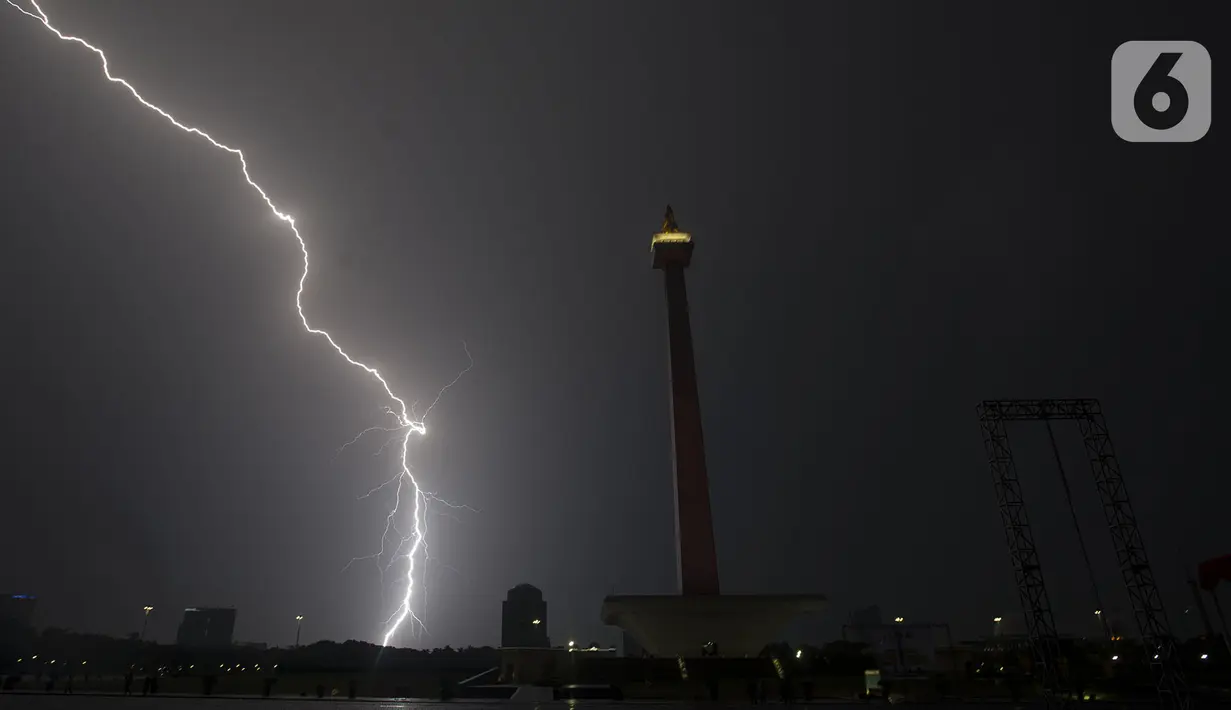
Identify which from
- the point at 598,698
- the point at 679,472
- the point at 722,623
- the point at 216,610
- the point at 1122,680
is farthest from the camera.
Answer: the point at 216,610

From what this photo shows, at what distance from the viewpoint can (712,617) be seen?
133 ft

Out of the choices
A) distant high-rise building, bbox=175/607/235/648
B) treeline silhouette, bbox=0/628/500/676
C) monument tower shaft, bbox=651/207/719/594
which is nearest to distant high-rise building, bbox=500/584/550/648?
treeline silhouette, bbox=0/628/500/676

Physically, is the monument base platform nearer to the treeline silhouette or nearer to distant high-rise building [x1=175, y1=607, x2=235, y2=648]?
the treeline silhouette

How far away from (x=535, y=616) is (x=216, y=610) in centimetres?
4816

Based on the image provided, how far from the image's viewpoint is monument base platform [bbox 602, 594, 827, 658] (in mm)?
40375

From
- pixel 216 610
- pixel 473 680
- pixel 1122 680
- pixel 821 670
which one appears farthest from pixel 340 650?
pixel 1122 680

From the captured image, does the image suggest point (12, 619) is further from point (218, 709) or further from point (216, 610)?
point (218, 709)

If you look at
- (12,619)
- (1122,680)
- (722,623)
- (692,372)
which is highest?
(692,372)

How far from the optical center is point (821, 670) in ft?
106

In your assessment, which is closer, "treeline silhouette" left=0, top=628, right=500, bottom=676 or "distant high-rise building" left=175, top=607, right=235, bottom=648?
"treeline silhouette" left=0, top=628, right=500, bottom=676

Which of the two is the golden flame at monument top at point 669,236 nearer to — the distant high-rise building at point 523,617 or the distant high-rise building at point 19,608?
the distant high-rise building at point 523,617

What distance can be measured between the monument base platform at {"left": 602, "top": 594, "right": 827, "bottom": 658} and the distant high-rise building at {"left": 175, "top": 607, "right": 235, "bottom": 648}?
9025cm

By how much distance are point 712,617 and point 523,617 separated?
76.8m

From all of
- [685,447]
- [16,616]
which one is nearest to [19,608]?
[16,616]
